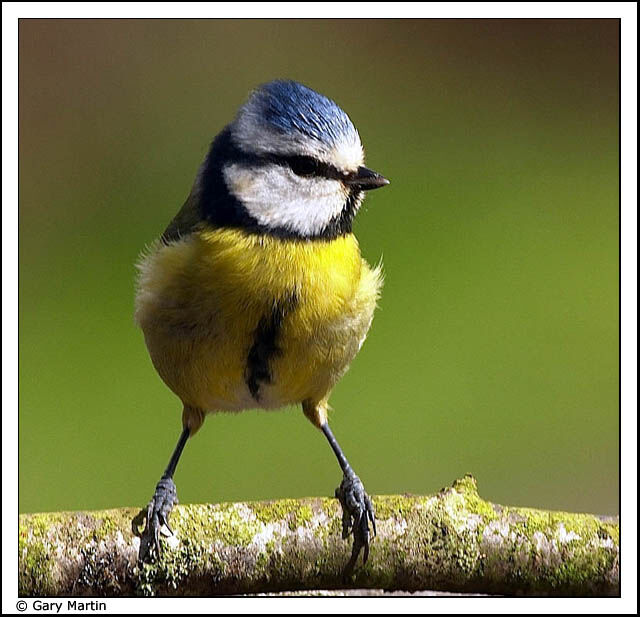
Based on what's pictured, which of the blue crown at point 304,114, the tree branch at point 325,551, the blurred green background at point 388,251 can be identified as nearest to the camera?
the tree branch at point 325,551

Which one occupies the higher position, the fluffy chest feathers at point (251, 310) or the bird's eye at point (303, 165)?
the bird's eye at point (303, 165)

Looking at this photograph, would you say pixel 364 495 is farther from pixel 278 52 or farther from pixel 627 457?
pixel 278 52

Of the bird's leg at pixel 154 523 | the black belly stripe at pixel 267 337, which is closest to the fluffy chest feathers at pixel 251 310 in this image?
the black belly stripe at pixel 267 337

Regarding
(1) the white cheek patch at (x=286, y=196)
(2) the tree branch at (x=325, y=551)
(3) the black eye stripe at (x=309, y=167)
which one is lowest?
(2) the tree branch at (x=325, y=551)

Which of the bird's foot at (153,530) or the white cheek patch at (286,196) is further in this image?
the white cheek patch at (286,196)

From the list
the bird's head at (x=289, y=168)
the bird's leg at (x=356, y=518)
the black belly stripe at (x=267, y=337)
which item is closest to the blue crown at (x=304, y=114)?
the bird's head at (x=289, y=168)

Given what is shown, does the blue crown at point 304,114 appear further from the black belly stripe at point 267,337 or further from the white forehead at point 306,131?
the black belly stripe at point 267,337

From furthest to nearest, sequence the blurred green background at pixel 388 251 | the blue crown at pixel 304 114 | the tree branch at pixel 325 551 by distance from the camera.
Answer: the blurred green background at pixel 388 251 < the blue crown at pixel 304 114 < the tree branch at pixel 325 551

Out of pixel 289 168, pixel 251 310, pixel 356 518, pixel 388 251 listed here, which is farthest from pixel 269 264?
pixel 388 251

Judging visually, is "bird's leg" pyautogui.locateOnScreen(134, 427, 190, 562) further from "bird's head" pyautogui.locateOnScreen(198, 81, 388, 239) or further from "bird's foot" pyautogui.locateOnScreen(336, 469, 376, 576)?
"bird's head" pyautogui.locateOnScreen(198, 81, 388, 239)
